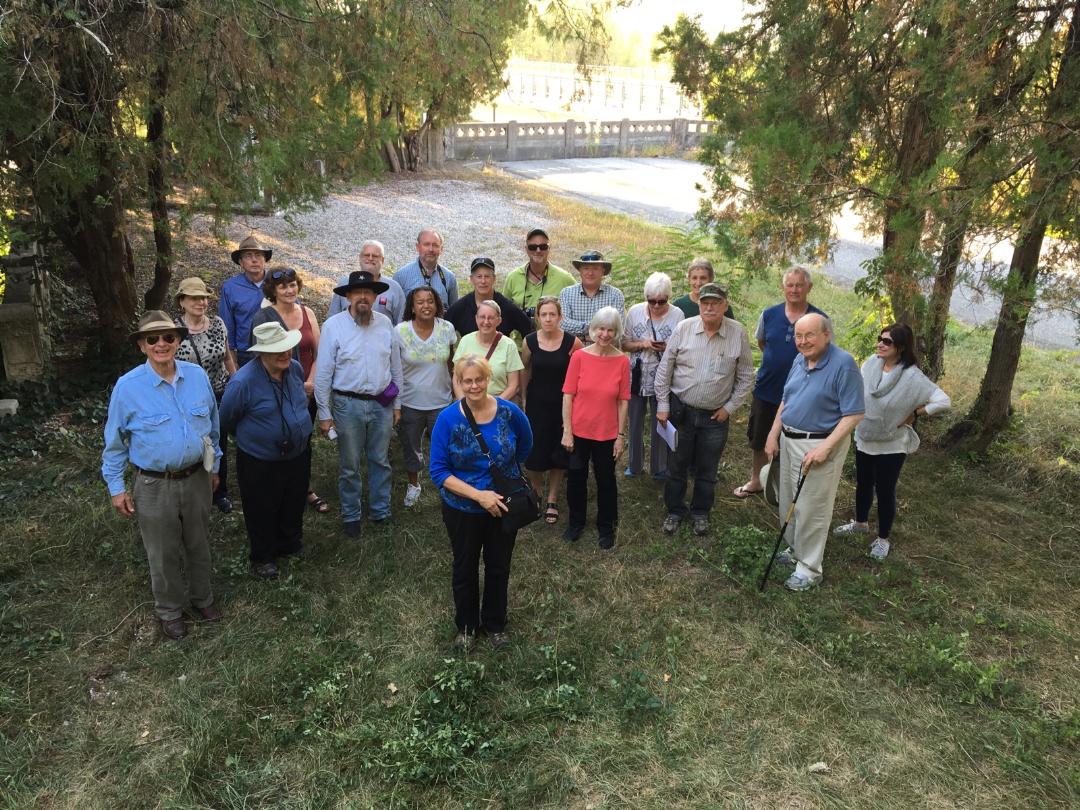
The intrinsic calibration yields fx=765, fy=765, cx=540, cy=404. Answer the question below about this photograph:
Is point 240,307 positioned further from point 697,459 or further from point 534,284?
point 697,459

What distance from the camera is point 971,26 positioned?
4617mm

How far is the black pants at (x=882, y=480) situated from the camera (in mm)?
5039

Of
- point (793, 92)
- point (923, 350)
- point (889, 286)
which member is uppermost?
point (793, 92)

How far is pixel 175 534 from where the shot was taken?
13.6 feet

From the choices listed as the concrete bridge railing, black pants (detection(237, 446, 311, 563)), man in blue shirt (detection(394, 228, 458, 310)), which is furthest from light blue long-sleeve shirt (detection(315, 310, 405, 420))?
the concrete bridge railing

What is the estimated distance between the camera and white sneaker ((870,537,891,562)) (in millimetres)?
5129

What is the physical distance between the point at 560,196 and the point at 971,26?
15.3 metres

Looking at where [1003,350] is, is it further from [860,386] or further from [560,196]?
[560,196]

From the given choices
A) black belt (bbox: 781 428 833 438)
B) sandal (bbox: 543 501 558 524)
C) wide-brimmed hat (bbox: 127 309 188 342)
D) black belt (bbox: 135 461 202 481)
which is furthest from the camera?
sandal (bbox: 543 501 558 524)

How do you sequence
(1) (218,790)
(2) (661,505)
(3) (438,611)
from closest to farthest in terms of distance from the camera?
1. (1) (218,790)
2. (3) (438,611)
3. (2) (661,505)

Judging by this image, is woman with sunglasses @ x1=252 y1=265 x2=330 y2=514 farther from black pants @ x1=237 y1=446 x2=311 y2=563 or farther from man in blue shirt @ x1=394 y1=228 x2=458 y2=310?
man in blue shirt @ x1=394 y1=228 x2=458 y2=310

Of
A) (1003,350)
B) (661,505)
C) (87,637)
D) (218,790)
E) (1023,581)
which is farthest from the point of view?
(1003,350)

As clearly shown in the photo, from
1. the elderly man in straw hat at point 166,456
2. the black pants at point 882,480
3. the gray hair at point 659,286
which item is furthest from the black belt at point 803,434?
the elderly man in straw hat at point 166,456

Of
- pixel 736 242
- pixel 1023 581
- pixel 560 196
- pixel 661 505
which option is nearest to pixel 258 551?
pixel 661 505
